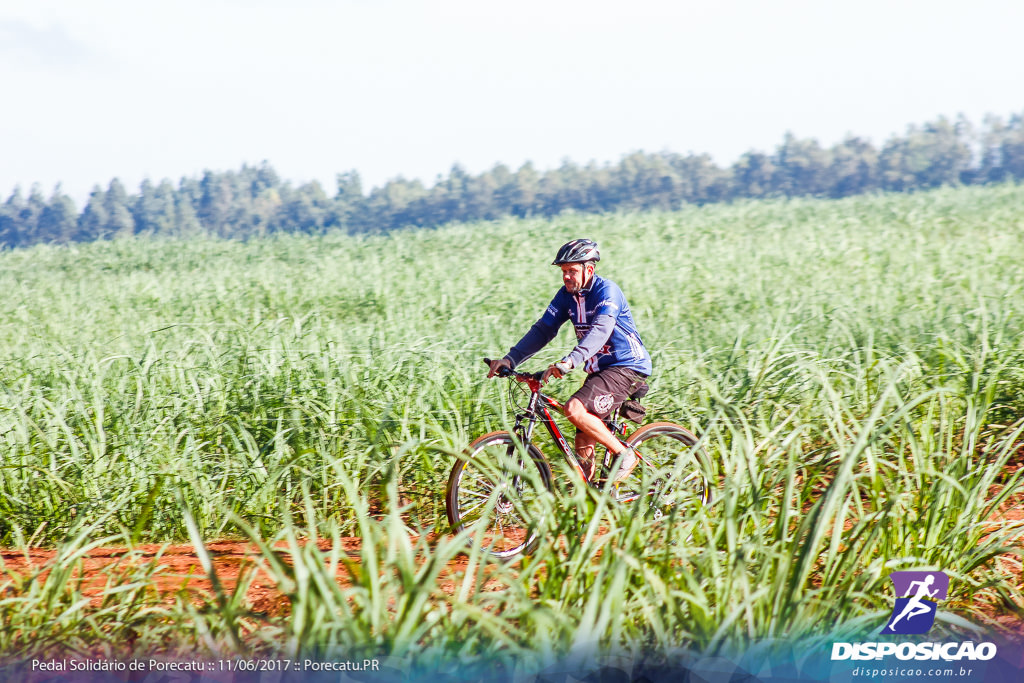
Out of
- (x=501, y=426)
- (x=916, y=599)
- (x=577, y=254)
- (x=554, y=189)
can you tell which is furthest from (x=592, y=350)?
(x=554, y=189)

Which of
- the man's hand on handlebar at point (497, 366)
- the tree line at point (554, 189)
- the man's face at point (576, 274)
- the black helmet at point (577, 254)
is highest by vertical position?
the tree line at point (554, 189)

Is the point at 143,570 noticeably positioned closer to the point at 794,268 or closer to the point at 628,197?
the point at 794,268

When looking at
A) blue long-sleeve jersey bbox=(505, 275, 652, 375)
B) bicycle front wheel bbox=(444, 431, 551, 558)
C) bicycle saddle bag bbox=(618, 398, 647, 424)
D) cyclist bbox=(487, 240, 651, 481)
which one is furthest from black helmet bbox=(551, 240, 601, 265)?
bicycle front wheel bbox=(444, 431, 551, 558)

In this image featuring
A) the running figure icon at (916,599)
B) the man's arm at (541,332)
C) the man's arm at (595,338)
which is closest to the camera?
the running figure icon at (916,599)

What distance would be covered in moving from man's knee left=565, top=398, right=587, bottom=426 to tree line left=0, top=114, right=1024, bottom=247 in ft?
208

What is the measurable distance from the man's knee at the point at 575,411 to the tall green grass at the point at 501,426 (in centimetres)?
74

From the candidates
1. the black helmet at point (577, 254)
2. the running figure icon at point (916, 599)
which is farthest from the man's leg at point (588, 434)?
the running figure icon at point (916, 599)

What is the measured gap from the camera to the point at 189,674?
9.73 ft

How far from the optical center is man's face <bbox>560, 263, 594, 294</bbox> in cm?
477

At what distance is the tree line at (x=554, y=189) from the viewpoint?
70812 millimetres

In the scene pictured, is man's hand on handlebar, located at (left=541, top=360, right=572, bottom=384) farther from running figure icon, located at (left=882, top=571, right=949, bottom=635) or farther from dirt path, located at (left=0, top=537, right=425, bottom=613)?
running figure icon, located at (left=882, top=571, right=949, bottom=635)

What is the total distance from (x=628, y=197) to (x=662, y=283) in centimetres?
6113

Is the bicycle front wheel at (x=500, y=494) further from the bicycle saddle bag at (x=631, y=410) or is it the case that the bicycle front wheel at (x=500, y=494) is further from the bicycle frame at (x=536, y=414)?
the bicycle saddle bag at (x=631, y=410)

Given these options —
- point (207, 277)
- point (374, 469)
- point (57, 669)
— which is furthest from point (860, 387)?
point (207, 277)
